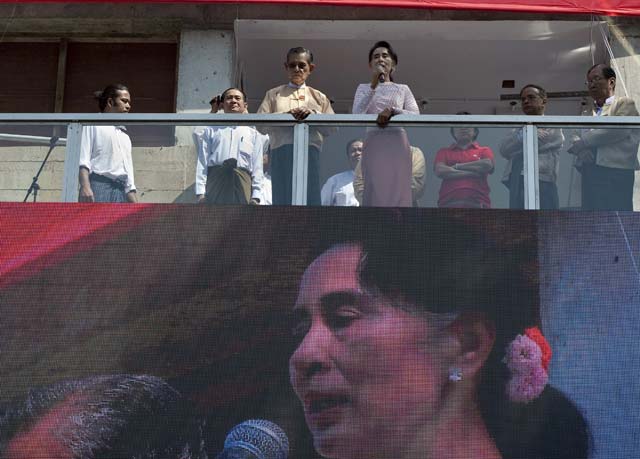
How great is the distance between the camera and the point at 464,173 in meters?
9.36

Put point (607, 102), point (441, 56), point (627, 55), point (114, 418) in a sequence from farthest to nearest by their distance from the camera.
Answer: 1. point (441, 56)
2. point (627, 55)
3. point (607, 102)
4. point (114, 418)

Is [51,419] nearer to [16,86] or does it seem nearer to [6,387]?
[6,387]

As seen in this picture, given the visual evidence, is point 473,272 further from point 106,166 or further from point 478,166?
point 106,166

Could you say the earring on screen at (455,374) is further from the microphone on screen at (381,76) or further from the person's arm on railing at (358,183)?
the microphone on screen at (381,76)

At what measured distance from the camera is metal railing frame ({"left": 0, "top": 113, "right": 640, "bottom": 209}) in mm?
9367

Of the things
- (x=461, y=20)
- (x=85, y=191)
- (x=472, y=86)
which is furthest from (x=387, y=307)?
(x=472, y=86)

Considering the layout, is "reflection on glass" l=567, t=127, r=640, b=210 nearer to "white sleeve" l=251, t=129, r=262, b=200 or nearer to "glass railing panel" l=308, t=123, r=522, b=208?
"glass railing panel" l=308, t=123, r=522, b=208

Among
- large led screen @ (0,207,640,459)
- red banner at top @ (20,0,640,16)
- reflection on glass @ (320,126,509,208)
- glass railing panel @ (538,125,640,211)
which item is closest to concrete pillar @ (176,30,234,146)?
red banner at top @ (20,0,640,16)

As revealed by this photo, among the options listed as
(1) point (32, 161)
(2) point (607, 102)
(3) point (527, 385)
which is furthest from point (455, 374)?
(1) point (32, 161)

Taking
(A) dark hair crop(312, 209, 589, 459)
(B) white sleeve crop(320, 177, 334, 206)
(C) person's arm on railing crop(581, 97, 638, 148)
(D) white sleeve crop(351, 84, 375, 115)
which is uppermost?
(D) white sleeve crop(351, 84, 375, 115)

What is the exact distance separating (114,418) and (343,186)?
2.25m

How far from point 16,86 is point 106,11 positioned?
1259 mm

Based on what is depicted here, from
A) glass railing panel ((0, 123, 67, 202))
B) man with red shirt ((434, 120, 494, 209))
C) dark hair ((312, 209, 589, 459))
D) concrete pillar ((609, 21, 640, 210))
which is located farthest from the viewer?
concrete pillar ((609, 21, 640, 210))

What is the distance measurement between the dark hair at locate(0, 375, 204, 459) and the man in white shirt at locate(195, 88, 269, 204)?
143cm
